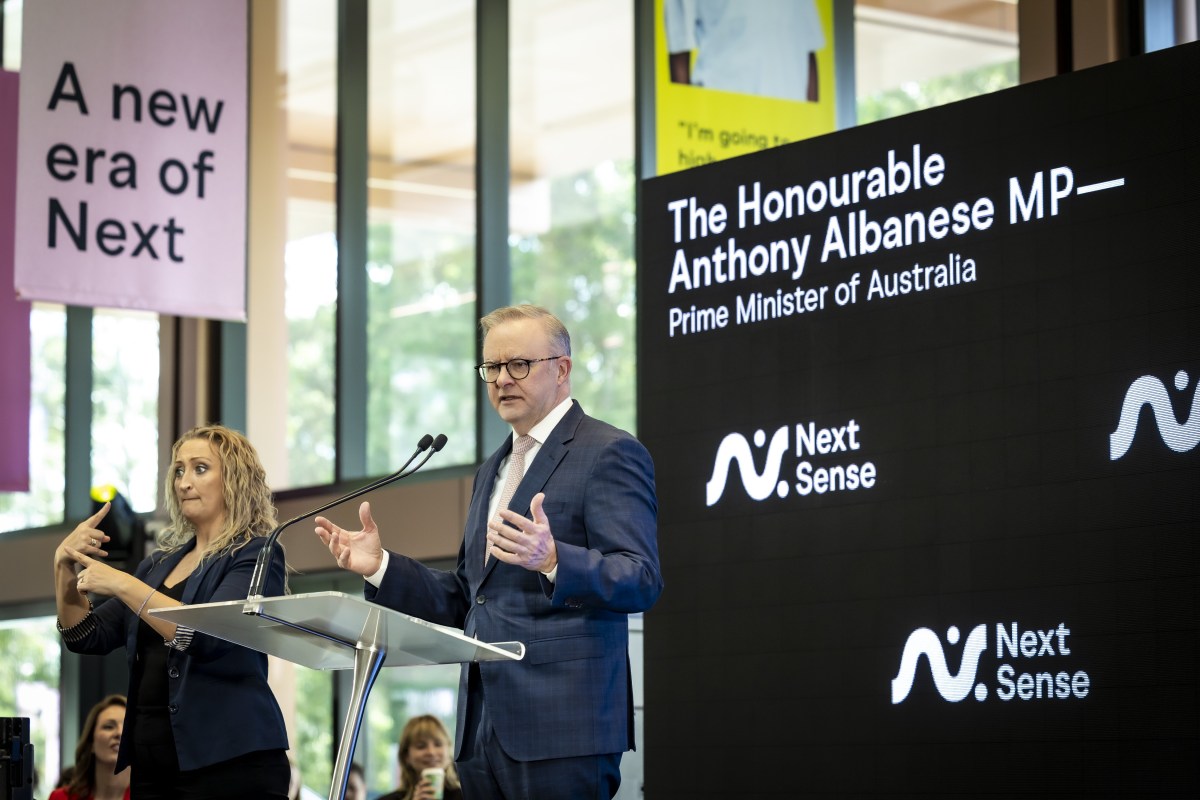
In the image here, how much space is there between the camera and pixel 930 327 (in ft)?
15.2

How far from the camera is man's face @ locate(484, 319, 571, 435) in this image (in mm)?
3486

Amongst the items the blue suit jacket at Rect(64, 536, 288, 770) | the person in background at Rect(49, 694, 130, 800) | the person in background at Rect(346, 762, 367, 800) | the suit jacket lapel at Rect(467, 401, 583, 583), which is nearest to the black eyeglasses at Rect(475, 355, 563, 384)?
the suit jacket lapel at Rect(467, 401, 583, 583)

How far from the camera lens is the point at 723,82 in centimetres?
639

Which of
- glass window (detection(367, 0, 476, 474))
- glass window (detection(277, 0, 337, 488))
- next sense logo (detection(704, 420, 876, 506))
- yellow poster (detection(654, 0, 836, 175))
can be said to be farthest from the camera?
glass window (detection(277, 0, 337, 488))

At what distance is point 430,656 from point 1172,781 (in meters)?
1.81

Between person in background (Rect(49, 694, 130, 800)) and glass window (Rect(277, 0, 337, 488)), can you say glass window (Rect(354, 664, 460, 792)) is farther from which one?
person in background (Rect(49, 694, 130, 800))

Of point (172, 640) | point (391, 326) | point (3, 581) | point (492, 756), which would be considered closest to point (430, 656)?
point (492, 756)

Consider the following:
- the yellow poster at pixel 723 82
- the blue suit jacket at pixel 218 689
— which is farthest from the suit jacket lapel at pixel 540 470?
the yellow poster at pixel 723 82

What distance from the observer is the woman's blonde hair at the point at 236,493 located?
4121 mm

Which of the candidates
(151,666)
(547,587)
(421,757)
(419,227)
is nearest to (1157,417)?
(547,587)

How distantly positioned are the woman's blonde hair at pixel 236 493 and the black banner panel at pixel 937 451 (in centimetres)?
136

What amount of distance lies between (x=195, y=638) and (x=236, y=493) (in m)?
0.40

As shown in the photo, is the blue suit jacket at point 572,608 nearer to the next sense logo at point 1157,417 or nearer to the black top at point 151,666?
the black top at point 151,666

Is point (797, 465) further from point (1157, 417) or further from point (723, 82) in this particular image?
point (723, 82)
